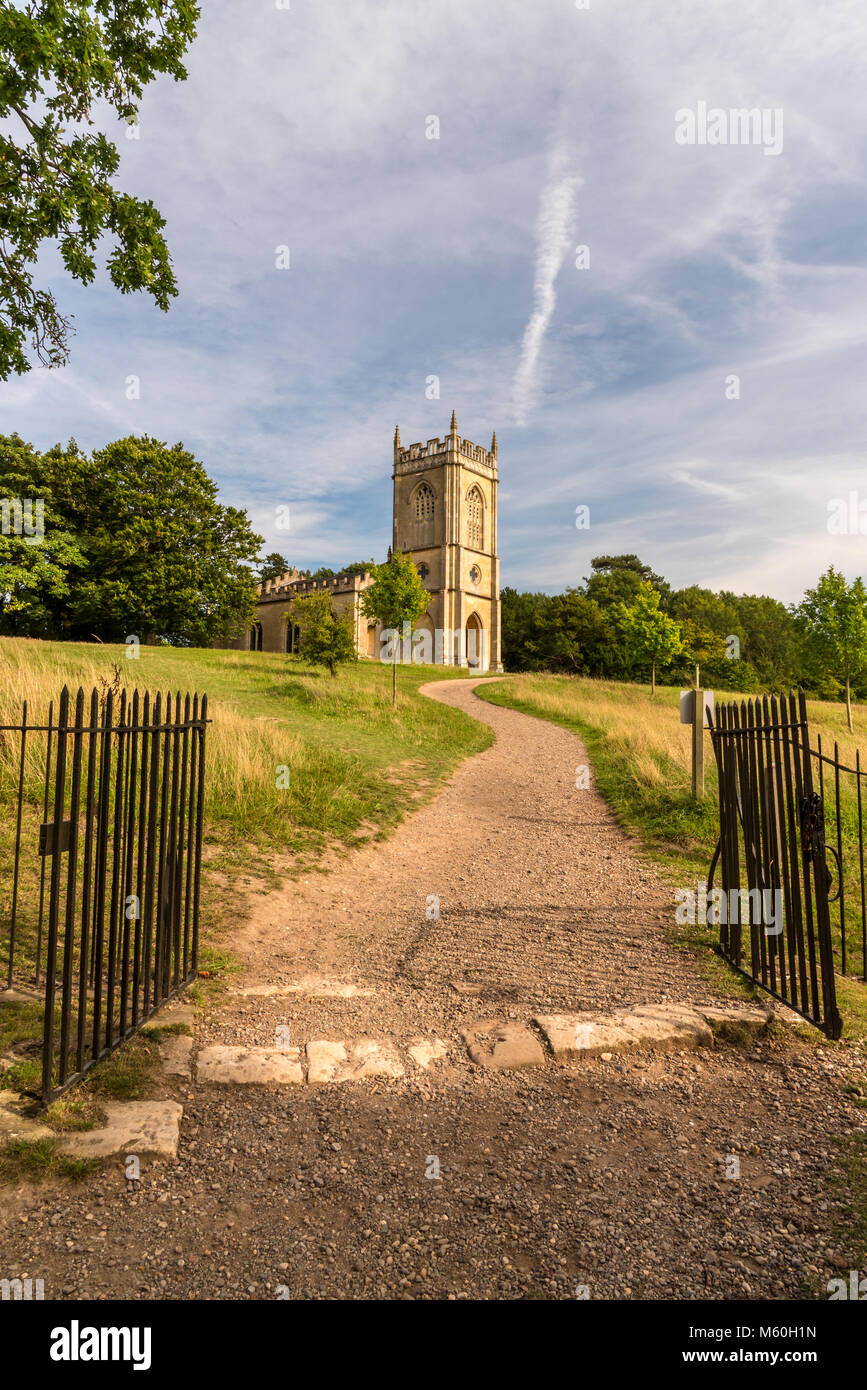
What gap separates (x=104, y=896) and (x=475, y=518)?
194 ft

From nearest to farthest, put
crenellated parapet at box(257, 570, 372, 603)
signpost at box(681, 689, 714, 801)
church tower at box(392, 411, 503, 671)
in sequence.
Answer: signpost at box(681, 689, 714, 801)
crenellated parapet at box(257, 570, 372, 603)
church tower at box(392, 411, 503, 671)

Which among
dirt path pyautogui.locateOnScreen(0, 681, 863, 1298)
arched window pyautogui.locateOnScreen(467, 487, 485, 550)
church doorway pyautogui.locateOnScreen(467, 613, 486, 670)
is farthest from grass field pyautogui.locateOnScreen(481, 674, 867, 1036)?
arched window pyautogui.locateOnScreen(467, 487, 485, 550)

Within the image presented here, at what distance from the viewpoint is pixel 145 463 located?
36.7 metres

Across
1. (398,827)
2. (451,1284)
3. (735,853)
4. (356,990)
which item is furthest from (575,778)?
(451,1284)

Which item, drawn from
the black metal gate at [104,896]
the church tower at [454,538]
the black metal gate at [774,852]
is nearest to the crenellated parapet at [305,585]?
the church tower at [454,538]

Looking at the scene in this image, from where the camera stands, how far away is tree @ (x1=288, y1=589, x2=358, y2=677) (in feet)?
79.2

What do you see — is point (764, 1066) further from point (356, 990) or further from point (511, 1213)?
point (356, 990)

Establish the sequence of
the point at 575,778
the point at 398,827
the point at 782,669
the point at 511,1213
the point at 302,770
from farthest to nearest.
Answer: the point at 782,669 < the point at 575,778 < the point at 302,770 < the point at 398,827 < the point at 511,1213

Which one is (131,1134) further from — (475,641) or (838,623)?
(475,641)

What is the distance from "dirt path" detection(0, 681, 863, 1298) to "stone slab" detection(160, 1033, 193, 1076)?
107mm

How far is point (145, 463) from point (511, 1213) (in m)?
40.0

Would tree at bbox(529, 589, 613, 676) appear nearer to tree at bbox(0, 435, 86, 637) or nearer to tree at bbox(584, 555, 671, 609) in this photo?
tree at bbox(584, 555, 671, 609)

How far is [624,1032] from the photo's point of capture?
4082 mm

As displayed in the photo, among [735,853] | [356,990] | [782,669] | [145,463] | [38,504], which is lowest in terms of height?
[356,990]
